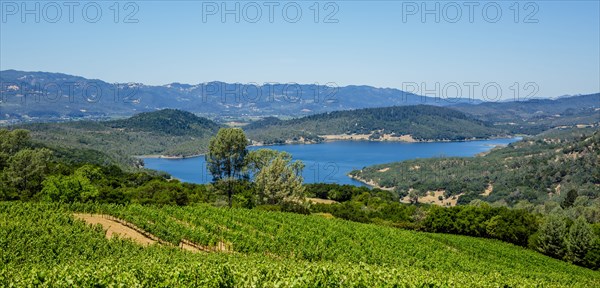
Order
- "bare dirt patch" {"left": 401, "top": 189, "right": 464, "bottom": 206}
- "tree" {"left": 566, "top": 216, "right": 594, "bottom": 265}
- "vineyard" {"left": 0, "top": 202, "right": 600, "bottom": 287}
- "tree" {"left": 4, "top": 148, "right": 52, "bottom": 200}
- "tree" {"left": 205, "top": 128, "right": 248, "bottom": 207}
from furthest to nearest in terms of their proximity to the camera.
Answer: "bare dirt patch" {"left": 401, "top": 189, "right": 464, "bottom": 206} → "tree" {"left": 4, "top": 148, "right": 52, "bottom": 200} → "tree" {"left": 205, "top": 128, "right": 248, "bottom": 207} → "tree" {"left": 566, "top": 216, "right": 594, "bottom": 265} → "vineyard" {"left": 0, "top": 202, "right": 600, "bottom": 287}

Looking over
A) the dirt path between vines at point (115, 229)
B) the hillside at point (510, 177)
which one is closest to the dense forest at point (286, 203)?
the dirt path between vines at point (115, 229)

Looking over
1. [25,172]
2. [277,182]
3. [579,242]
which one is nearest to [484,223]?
[579,242]

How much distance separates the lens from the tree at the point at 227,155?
56156 mm

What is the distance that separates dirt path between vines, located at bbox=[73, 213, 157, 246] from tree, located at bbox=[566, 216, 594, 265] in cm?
4446

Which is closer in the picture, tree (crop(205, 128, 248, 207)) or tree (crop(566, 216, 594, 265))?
tree (crop(566, 216, 594, 265))

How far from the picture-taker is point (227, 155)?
185ft

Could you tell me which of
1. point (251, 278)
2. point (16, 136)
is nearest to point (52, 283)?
point (251, 278)

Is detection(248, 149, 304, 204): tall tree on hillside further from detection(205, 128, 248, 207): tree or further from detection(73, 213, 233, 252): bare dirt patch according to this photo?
detection(73, 213, 233, 252): bare dirt patch

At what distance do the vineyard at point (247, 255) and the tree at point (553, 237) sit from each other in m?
3.40

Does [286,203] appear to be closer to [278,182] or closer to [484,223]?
[278,182]

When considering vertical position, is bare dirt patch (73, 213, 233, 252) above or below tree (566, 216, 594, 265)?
above

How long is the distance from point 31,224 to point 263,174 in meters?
31.1

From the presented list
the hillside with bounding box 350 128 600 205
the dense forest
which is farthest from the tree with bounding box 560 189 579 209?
the dense forest

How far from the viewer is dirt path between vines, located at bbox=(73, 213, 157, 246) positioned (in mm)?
36406
